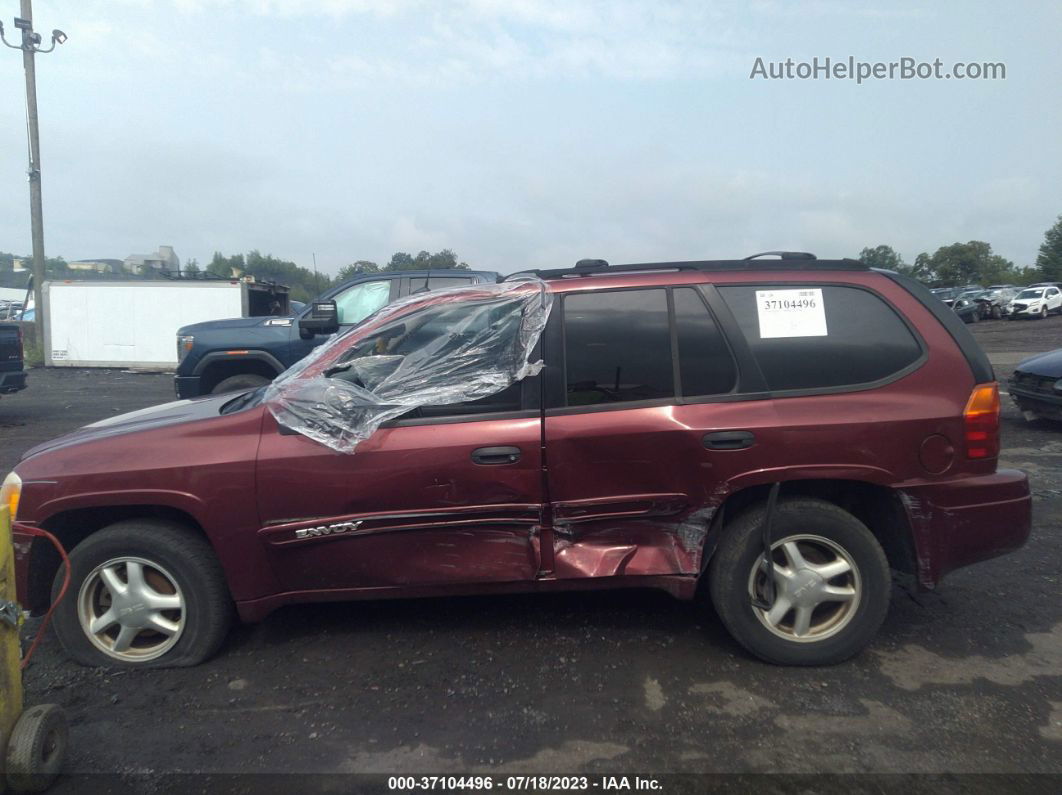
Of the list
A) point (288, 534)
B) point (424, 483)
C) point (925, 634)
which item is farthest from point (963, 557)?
point (288, 534)

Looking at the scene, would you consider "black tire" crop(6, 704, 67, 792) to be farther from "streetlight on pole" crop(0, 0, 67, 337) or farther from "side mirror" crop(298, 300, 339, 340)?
"streetlight on pole" crop(0, 0, 67, 337)

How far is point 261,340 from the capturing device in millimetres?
8812

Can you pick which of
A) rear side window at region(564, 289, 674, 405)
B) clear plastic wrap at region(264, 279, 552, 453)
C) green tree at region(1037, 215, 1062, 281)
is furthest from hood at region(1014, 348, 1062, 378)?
green tree at region(1037, 215, 1062, 281)

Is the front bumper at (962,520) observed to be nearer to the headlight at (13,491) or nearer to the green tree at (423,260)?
the headlight at (13,491)

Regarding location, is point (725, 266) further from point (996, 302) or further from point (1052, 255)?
point (1052, 255)

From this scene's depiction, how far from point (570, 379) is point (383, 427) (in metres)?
0.88

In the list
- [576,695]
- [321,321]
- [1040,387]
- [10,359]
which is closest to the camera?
[576,695]

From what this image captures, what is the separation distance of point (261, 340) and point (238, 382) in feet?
1.74

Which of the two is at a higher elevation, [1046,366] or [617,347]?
[617,347]

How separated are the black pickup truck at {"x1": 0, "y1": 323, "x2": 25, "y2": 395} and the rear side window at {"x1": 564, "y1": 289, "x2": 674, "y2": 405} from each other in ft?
33.9

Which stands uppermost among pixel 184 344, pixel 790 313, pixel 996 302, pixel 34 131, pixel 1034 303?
pixel 34 131

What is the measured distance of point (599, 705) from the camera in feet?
10.9

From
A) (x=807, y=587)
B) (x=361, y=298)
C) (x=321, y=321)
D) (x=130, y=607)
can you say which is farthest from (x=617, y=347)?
(x=361, y=298)

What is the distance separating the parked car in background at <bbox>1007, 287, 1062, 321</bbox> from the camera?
34.5m
